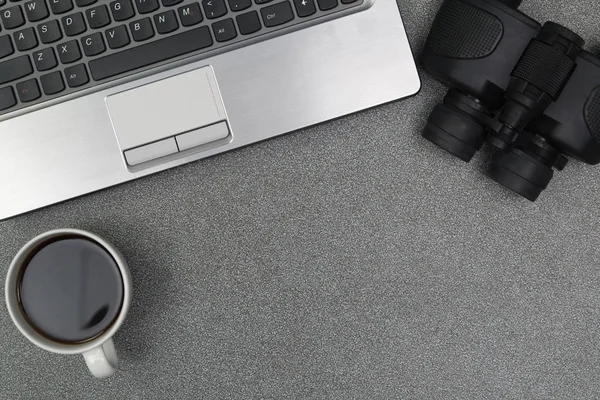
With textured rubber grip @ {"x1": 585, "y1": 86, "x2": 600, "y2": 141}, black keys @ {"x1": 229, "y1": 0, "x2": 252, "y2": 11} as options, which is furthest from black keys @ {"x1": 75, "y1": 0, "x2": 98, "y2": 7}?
textured rubber grip @ {"x1": 585, "y1": 86, "x2": 600, "y2": 141}

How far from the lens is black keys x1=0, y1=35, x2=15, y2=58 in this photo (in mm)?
386

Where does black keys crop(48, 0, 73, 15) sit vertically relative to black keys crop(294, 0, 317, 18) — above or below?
above

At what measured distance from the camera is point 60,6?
38 centimetres

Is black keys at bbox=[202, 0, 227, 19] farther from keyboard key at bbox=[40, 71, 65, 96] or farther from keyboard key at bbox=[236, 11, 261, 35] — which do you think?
keyboard key at bbox=[40, 71, 65, 96]

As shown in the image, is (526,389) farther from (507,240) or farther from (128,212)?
(128,212)

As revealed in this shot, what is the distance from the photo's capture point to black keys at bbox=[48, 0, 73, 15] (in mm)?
384

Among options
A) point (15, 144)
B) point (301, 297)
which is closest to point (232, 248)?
point (301, 297)

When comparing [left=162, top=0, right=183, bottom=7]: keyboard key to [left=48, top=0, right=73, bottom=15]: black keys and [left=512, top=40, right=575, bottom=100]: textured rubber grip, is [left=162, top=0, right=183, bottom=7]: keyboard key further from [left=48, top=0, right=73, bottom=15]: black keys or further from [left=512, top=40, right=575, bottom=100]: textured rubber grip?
[left=512, top=40, right=575, bottom=100]: textured rubber grip

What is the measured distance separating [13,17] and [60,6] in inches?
1.4

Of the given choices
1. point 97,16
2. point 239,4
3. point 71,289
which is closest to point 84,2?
point 97,16

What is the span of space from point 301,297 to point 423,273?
0.10 metres

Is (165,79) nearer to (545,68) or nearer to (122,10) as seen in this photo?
(122,10)

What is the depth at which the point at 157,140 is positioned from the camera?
407 millimetres

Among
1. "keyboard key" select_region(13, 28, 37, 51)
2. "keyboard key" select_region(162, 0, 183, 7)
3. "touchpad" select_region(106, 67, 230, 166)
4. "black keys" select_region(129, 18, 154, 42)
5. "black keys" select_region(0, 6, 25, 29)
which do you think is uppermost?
"black keys" select_region(0, 6, 25, 29)
